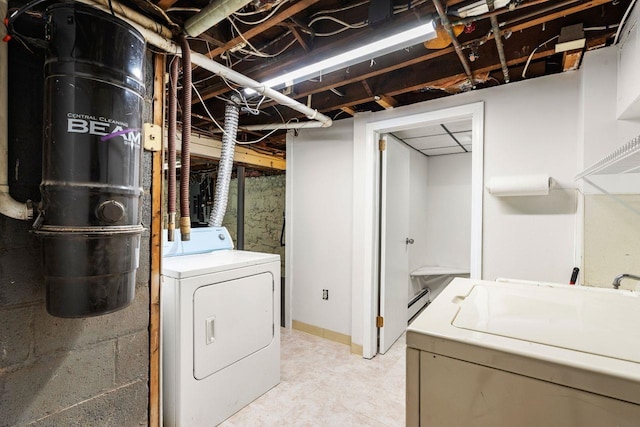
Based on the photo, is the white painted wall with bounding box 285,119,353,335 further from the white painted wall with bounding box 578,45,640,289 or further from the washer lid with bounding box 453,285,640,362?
the washer lid with bounding box 453,285,640,362

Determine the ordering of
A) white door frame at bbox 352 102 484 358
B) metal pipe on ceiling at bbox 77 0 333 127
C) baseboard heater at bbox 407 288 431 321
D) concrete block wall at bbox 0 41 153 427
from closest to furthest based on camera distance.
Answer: concrete block wall at bbox 0 41 153 427 → metal pipe on ceiling at bbox 77 0 333 127 → white door frame at bbox 352 102 484 358 → baseboard heater at bbox 407 288 431 321

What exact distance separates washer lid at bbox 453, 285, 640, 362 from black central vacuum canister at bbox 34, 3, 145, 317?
108 centimetres

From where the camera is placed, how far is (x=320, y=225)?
3.21 metres

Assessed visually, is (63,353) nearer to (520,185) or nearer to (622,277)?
(622,277)

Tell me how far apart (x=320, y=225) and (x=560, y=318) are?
2.50 meters

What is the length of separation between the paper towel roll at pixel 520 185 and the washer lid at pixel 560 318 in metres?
1.06

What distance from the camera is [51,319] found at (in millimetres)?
1103

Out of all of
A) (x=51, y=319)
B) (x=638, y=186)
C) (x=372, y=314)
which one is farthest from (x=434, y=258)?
(x=51, y=319)

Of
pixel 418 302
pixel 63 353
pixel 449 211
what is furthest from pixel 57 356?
pixel 449 211

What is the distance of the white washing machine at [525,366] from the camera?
1.88 feet

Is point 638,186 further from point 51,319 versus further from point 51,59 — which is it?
point 51,319

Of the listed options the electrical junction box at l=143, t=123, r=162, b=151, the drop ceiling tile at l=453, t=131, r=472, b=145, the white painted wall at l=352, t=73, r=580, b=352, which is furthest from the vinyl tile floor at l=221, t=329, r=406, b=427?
the drop ceiling tile at l=453, t=131, r=472, b=145

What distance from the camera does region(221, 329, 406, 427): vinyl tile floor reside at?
1.96 meters

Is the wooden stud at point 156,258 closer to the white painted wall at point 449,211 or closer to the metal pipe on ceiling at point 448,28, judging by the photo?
the metal pipe on ceiling at point 448,28
